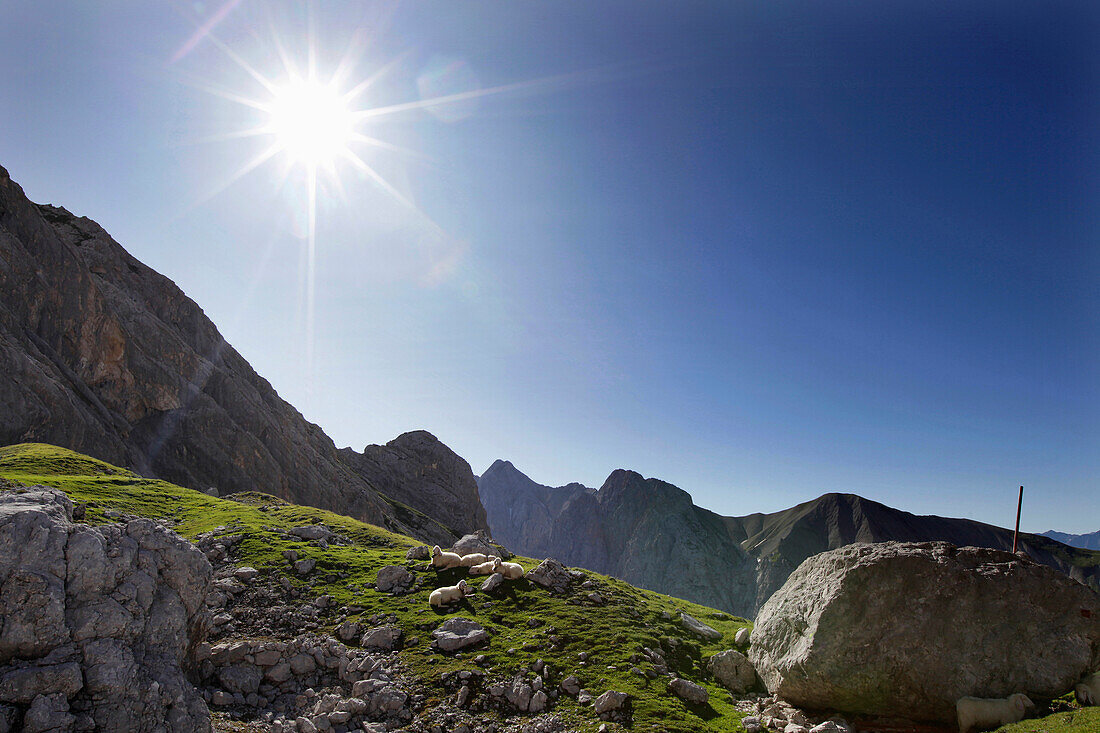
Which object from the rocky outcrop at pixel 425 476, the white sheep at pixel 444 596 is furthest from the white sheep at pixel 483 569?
the rocky outcrop at pixel 425 476

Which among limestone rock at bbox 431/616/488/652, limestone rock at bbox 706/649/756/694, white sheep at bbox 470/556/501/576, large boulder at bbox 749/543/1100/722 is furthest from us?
white sheep at bbox 470/556/501/576

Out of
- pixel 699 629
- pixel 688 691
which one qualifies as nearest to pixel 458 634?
pixel 688 691

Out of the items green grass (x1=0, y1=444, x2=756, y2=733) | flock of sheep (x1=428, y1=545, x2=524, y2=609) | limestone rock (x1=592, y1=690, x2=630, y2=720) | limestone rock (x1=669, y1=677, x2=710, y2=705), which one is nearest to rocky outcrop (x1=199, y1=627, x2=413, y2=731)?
green grass (x1=0, y1=444, x2=756, y2=733)

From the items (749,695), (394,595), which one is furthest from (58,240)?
(749,695)

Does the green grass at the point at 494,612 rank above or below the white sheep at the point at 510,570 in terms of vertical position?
below

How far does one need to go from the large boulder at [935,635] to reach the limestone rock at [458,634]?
464 inches

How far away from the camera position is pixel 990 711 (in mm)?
14398

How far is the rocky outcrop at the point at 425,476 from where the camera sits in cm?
14888

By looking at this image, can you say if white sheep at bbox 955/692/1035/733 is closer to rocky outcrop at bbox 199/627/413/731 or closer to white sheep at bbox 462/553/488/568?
rocky outcrop at bbox 199/627/413/731

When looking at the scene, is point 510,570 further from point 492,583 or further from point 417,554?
point 417,554

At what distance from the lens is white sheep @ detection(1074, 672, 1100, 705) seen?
13.9 metres

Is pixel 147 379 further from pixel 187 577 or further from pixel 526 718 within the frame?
pixel 526 718

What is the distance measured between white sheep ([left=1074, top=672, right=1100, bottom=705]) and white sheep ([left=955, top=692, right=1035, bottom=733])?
1.24 metres

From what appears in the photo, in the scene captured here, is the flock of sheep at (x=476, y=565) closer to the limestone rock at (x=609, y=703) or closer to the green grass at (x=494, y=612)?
the green grass at (x=494, y=612)
